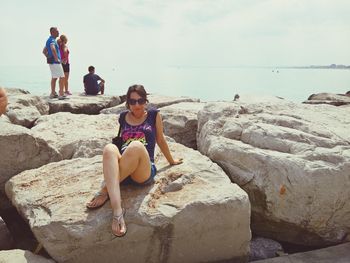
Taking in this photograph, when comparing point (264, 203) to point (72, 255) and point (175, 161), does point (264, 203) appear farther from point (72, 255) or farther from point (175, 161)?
point (72, 255)

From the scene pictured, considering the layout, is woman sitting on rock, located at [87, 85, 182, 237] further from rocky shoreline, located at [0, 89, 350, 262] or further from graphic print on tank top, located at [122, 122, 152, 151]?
rocky shoreline, located at [0, 89, 350, 262]

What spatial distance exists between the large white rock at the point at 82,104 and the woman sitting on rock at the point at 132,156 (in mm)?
5301

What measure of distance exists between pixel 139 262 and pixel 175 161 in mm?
1348

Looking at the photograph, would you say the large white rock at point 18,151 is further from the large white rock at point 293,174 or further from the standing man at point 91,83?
the standing man at point 91,83

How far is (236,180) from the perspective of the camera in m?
4.83

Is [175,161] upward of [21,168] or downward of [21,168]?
upward

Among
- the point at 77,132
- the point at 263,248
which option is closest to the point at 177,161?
the point at 263,248

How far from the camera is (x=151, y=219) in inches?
144

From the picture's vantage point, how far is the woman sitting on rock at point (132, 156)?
3629 mm

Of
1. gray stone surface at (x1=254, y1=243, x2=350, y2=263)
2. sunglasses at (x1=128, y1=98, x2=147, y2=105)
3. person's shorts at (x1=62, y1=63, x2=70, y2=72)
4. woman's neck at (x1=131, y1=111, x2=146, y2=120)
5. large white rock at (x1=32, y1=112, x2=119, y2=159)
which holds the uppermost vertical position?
person's shorts at (x1=62, y1=63, x2=70, y2=72)

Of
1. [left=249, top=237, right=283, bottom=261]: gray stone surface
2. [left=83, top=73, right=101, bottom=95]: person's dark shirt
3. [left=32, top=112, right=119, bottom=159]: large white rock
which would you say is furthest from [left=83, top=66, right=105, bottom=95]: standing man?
[left=249, top=237, right=283, bottom=261]: gray stone surface

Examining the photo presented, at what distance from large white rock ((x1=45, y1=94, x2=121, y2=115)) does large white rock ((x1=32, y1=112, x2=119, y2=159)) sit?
213 centimetres

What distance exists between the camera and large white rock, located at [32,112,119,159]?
18.4 feet

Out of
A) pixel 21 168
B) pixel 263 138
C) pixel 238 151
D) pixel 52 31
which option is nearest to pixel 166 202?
pixel 238 151
